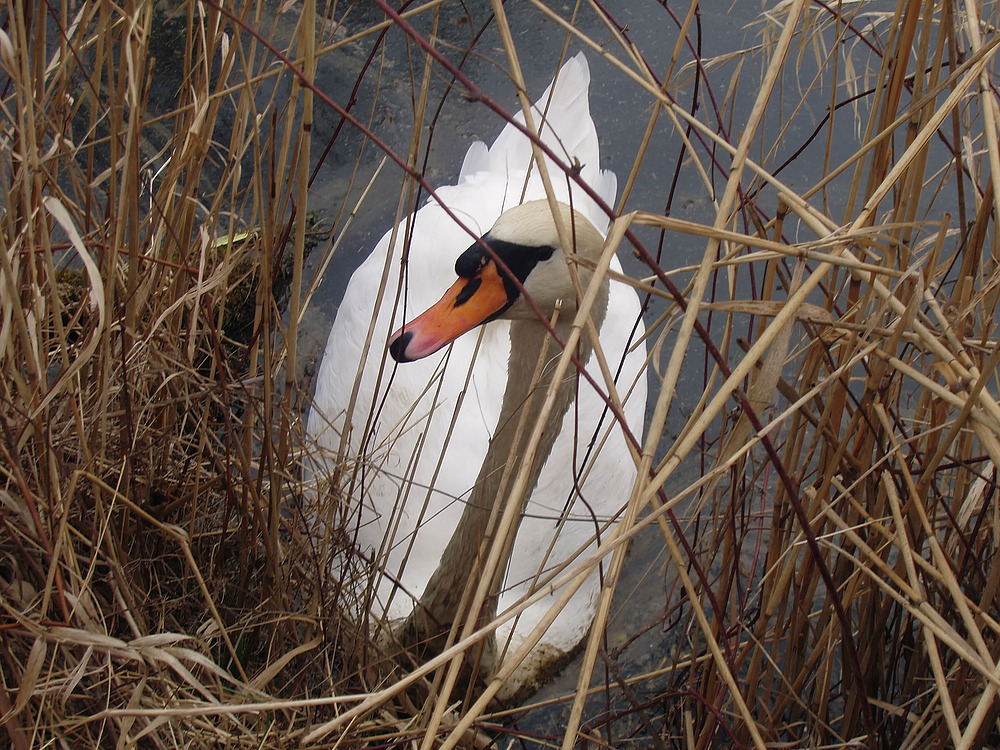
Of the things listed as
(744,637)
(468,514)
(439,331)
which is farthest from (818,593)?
(439,331)

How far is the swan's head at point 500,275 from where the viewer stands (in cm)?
184

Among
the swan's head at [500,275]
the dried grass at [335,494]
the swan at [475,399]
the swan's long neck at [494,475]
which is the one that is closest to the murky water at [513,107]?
the swan at [475,399]

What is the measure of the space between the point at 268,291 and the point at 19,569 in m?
0.53

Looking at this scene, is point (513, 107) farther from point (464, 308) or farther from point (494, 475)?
point (494, 475)

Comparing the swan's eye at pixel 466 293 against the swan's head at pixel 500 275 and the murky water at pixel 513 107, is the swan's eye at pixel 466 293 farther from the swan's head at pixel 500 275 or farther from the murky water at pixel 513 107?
the murky water at pixel 513 107

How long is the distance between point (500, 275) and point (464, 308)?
0.36 feet

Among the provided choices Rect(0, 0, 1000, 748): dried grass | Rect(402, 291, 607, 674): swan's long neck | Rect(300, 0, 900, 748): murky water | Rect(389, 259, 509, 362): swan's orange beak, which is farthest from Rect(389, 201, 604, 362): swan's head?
Rect(300, 0, 900, 748): murky water

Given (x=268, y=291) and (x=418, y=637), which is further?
(x=418, y=637)

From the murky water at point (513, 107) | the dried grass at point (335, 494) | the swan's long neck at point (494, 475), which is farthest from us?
the murky water at point (513, 107)

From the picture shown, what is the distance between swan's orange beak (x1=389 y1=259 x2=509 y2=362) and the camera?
6.14 feet

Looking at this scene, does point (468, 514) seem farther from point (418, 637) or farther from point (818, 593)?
point (818, 593)

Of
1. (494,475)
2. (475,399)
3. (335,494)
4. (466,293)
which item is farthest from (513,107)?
(335,494)

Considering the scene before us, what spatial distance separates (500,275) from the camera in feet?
6.10

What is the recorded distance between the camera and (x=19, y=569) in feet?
→ 4.44
